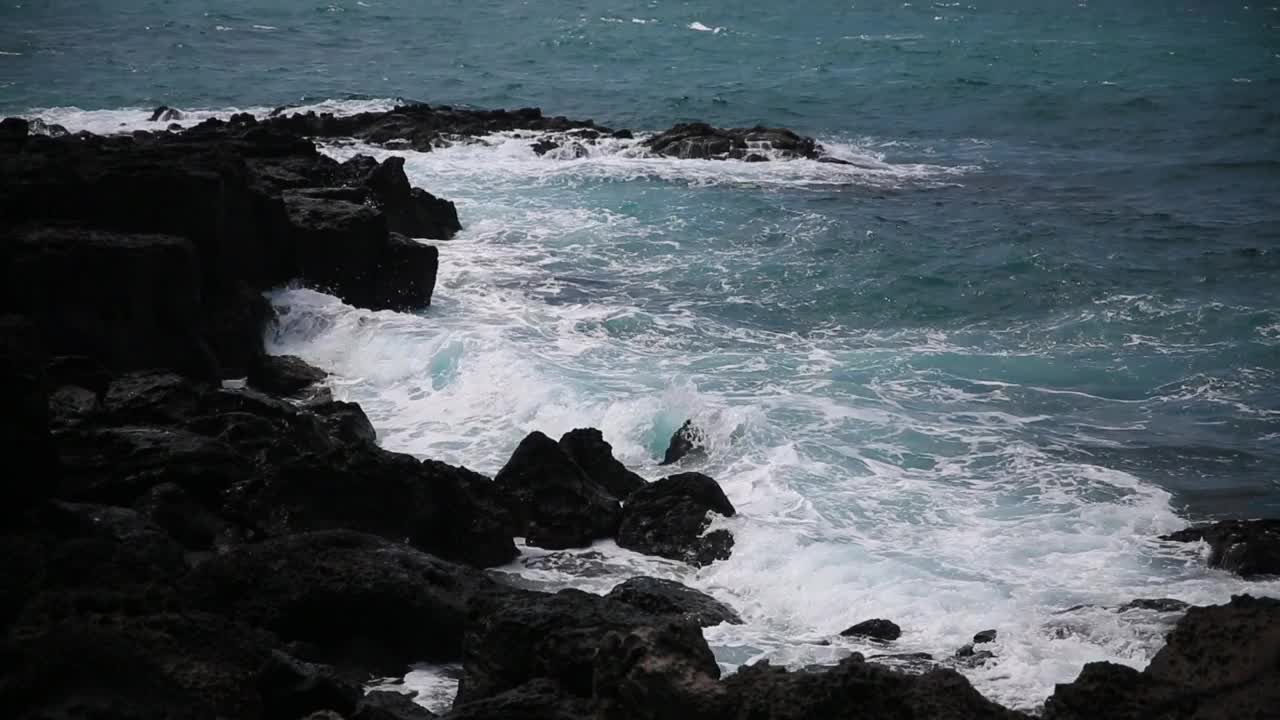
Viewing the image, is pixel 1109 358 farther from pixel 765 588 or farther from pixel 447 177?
pixel 447 177

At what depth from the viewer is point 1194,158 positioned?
29.8 m

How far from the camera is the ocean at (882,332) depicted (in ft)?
32.6

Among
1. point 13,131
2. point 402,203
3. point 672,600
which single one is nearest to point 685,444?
point 672,600

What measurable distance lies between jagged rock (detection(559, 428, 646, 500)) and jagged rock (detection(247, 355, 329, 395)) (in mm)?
3610

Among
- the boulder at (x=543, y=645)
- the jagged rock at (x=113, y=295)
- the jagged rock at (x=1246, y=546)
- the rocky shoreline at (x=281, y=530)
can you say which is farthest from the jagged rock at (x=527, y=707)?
the jagged rock at (x=113, y=295)

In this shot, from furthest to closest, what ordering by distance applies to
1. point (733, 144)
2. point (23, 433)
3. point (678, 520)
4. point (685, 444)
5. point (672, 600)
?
point (733, 144)
point (685, 444)
point (678, 520)
point (672, 600)
point (23, 433)

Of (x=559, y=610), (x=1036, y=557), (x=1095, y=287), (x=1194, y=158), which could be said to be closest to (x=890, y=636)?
(x=1036, y=557)

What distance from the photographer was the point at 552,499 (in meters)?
10.5

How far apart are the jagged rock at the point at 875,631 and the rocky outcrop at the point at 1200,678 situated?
3.17 metres

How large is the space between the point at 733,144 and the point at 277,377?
1856 cm

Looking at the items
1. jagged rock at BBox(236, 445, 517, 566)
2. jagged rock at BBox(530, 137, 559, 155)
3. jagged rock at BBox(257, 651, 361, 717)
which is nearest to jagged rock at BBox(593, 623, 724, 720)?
jagged rock at BBox(257, 651, 361, 717)

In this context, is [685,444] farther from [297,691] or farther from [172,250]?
[297,691]

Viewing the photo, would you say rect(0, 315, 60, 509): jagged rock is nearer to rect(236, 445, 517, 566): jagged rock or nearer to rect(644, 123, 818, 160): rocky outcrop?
rect(236, 445, 517, 566): jagged rock

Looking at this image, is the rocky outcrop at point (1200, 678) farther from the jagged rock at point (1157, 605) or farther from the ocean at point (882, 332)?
the jagged rock at point (1157, 605)
